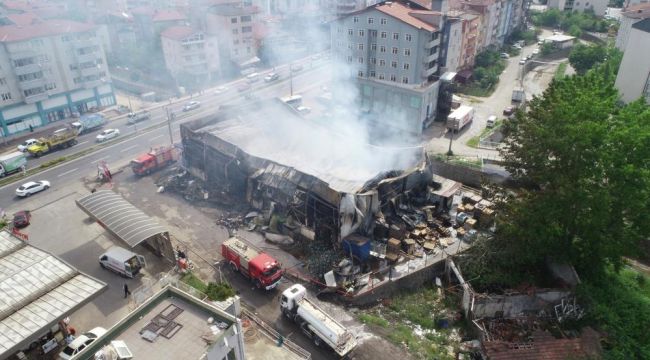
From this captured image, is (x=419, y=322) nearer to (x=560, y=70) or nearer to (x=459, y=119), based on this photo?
(x=459, y=119)

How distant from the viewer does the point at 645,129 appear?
20.5 m

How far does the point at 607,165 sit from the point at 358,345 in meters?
14.9

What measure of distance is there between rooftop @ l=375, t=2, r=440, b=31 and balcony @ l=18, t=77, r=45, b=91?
118 ft

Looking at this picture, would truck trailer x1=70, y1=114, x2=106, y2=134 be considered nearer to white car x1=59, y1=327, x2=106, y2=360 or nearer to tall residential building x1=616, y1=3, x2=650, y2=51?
white car x1=59, y1=327, x2=106, y2=360

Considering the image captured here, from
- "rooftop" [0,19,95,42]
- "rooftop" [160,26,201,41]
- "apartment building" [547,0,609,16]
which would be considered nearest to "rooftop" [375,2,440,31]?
"rooftop" [160,26,201,41]

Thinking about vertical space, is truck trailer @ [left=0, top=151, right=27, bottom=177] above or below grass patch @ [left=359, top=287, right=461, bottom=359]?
above

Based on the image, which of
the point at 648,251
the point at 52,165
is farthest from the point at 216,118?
the point at 648,251

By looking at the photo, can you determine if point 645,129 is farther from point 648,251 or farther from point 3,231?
point 3,231

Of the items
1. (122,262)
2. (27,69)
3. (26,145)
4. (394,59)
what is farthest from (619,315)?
(27,69)

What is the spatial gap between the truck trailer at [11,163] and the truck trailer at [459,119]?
3854cm

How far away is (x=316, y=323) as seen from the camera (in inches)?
744

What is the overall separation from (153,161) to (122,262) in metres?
13.4

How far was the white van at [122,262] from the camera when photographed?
23266mm

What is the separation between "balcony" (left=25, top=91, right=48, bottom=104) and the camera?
4283 cm
